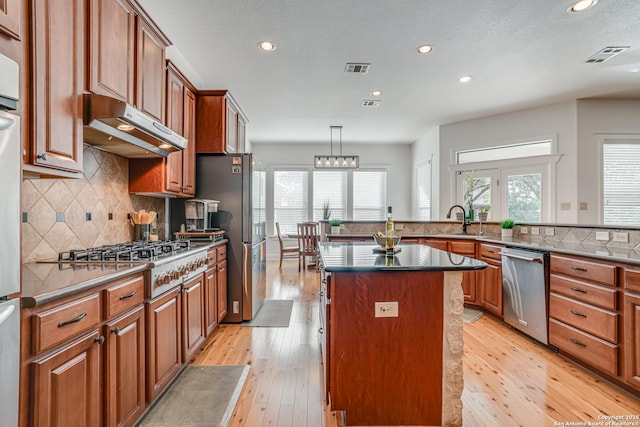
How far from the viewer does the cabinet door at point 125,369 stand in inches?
57.6

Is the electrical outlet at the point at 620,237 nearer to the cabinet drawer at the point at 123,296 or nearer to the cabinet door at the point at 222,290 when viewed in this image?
the cabinet door at the point at 222,290

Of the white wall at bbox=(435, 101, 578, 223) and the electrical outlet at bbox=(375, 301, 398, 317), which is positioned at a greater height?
the white wall at bbox=(435, 101, 578, 223)

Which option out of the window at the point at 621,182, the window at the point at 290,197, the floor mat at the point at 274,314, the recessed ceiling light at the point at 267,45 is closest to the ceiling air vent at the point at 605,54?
the window at the point at 621,182

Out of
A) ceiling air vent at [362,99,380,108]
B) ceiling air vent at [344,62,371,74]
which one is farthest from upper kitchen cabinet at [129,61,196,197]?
ceiling air vent at [362,99,380,108]

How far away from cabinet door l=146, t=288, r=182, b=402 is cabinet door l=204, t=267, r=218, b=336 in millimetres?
565

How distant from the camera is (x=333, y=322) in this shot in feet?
5.81

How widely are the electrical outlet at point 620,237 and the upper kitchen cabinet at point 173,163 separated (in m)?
3.92

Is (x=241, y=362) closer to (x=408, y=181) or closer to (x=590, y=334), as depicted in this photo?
(x=590, y=334)

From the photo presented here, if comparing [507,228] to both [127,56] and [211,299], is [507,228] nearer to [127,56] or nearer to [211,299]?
[211,299]

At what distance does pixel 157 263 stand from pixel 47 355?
2.41 ft

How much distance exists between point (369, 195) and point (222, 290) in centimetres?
531

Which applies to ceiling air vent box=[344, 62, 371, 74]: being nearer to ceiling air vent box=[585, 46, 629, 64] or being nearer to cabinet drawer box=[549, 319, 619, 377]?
ceiling air vent box=[585, 46, 629, 64]

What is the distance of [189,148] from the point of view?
318 centimetres

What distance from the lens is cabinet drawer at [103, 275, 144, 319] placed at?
1.46 m
